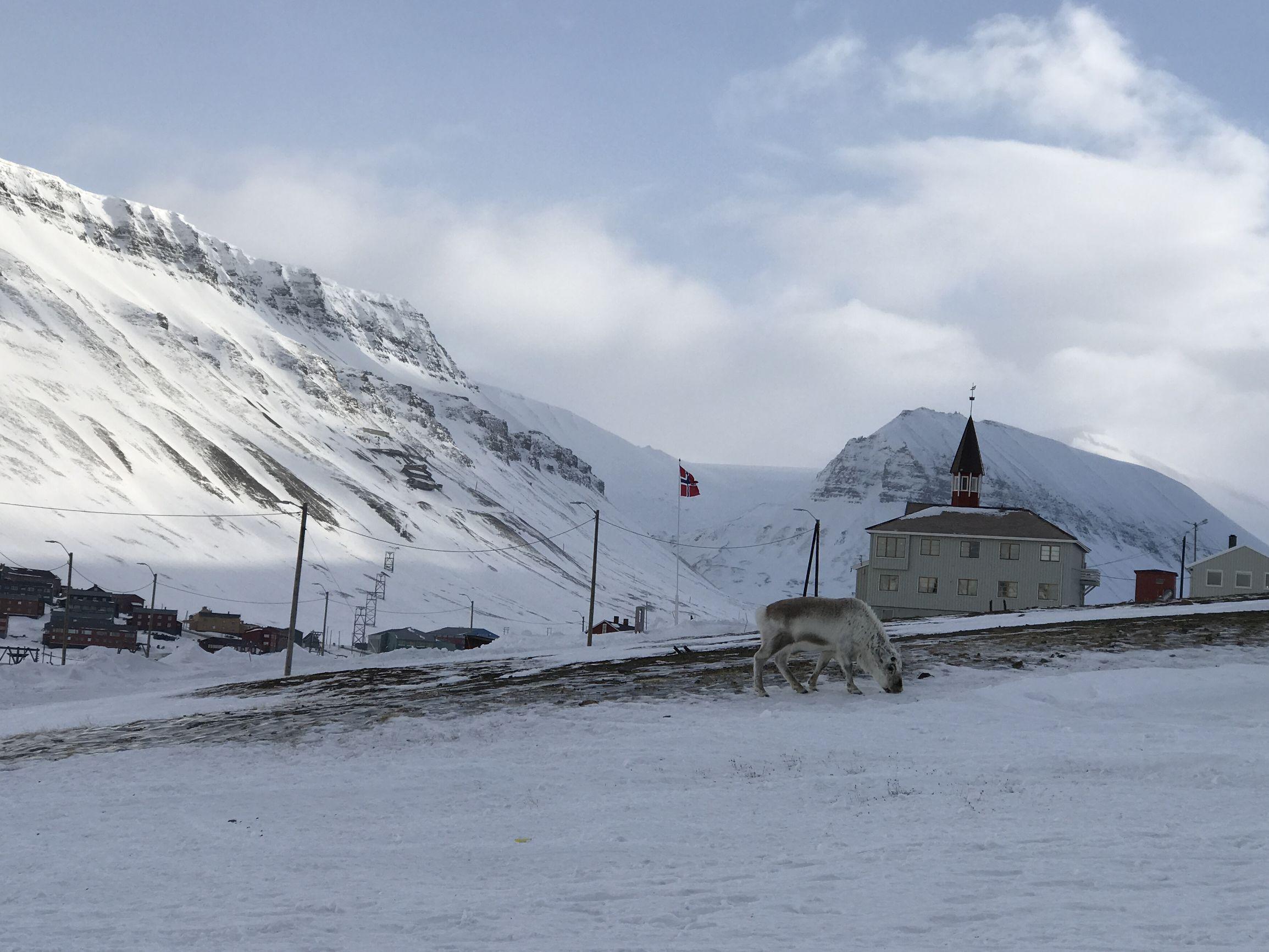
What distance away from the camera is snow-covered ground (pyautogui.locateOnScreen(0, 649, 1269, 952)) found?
8.80 meters

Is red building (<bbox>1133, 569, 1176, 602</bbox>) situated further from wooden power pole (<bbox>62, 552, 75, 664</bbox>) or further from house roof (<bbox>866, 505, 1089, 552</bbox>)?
wooden power pole (<bbox>62, 552, 75, 664</bbox>)

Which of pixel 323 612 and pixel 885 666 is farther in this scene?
pixel 323 612

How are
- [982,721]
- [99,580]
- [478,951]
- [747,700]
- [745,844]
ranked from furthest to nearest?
[99,580], [747,700], [982,721], [745,844], [478,951]

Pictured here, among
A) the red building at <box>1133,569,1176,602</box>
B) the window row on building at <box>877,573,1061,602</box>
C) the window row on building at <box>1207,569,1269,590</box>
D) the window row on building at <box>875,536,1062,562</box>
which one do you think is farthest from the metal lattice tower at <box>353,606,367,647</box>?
the window row on building at <box>1207,569,1269,590</box>

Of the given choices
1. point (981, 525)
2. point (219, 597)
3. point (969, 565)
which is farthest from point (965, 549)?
point (219, 597)

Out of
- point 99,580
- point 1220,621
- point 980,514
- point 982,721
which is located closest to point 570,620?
point 99,580

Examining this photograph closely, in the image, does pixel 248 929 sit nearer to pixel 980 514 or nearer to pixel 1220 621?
pixel 1220 621

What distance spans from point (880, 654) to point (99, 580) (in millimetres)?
136973

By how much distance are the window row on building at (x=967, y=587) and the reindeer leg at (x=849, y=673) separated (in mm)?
56895

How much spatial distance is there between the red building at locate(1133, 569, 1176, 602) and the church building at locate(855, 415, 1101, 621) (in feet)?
11.4

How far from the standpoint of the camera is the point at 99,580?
138 metres

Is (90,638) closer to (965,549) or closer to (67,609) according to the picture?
(67,609)

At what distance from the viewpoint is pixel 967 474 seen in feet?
324

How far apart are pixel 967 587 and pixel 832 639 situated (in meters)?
57.9
